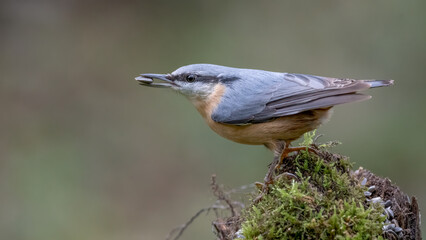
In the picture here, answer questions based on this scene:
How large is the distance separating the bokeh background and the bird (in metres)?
3.00

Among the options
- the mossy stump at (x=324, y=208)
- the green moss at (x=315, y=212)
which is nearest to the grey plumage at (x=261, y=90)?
the mossy stump at (x=324, y=208)

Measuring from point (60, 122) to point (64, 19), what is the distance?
2.37 meters

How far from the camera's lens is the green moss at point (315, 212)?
2.76 m

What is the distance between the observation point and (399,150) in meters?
7.01

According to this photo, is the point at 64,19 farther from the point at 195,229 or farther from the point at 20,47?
the point at 195,229

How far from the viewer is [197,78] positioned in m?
4.43

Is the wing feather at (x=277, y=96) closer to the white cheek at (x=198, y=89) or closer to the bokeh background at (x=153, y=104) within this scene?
the white cheek at (x=198, y=89)

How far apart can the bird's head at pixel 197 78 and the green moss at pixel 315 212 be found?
138 cm

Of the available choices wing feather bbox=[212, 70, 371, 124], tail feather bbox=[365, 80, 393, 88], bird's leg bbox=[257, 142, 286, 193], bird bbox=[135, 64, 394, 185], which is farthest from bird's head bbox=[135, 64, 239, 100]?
tail feather bbox=[365, 80, 393, 88]

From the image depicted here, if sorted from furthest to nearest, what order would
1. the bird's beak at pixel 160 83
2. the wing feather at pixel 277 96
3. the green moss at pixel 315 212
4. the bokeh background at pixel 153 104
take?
the bokeh background at pixel 153 104 → the bird's beak at pixel 160 83 → the wing feather at pixel 277 96 → the green moss at pixel 315 212

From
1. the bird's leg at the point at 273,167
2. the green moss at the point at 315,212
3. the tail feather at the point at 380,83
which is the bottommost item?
the green moss at the point at 315,212

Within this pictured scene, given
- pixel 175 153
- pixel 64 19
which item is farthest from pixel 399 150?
pixel 64 19

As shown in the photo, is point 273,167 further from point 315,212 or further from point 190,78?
point 190,78

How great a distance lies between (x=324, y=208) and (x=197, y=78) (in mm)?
1902
